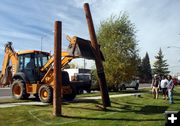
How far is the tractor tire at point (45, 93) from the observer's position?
2016 centimetres

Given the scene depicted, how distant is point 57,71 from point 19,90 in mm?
8832

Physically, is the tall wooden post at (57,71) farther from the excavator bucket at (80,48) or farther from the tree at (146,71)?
the tree at (146,71)

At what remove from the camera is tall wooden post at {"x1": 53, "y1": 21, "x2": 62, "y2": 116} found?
49.5 feet

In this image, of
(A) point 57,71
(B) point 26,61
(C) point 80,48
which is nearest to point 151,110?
(C) point 80,48

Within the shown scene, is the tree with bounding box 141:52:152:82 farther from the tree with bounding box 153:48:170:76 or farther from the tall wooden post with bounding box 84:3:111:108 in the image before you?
the tall wooden post with bounding box 84:3:111:108

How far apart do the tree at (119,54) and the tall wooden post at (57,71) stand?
2132cm

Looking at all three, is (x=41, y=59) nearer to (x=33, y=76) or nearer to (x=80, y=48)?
(x=33, y=76)

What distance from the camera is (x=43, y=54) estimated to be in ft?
75.2

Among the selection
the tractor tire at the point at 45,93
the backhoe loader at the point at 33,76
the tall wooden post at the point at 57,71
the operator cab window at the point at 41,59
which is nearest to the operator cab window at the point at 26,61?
the backhoe loader at the point at 33,76

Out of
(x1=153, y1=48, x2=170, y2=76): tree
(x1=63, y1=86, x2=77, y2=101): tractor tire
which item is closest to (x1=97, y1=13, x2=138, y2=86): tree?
(x1=63, y1=86, x2=77, y2=101): tractor tire

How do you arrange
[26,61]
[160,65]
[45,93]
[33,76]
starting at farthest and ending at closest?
[160,65], [26,61], [33,76], [45,93]

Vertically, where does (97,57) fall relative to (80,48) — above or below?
below

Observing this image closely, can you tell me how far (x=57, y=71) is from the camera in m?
15.2

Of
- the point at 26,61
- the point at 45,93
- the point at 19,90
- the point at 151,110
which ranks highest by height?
the point at 26,61
